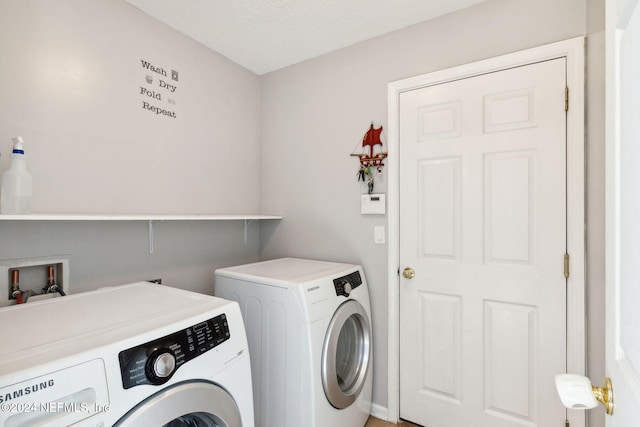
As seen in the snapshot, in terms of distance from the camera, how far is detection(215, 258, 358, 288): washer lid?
1.61 meters

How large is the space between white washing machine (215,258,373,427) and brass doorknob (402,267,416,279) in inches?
13.0

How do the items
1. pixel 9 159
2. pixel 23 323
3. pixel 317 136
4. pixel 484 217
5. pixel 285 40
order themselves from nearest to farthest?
pixel 23 323
pixel 9 159
pixel 484 217
pixel 285 40
pixel 317 136

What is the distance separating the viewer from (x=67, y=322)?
994 mm

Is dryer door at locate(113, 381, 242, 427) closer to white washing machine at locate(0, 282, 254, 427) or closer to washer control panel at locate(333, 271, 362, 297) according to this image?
white washing machine at locate(0, 282, 254, 427)

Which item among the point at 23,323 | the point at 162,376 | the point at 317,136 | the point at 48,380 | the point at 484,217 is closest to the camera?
the point at 48,380

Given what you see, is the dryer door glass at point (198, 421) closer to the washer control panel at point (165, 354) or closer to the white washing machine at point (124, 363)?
the white washing machine at point (124, 363)

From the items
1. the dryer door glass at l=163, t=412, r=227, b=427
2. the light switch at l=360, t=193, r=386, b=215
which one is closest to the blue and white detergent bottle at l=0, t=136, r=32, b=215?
the dryer door glass at l=163, t=412, r=227, b=427

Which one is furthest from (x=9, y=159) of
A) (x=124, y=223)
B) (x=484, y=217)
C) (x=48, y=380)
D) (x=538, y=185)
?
(x=538, y=185)

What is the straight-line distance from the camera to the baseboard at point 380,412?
1987 mm

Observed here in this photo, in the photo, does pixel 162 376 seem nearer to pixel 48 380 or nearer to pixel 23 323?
pixel 48 380

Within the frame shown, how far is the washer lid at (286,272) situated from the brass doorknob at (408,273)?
0.30 meters

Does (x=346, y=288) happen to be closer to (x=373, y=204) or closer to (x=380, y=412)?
(x=373, y=204)

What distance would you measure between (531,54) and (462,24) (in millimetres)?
421
